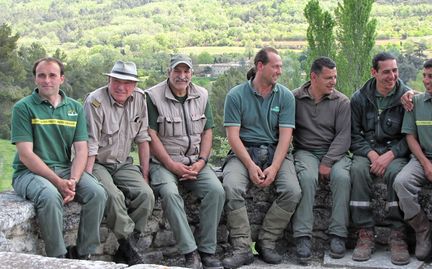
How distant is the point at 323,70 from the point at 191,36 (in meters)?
58.1

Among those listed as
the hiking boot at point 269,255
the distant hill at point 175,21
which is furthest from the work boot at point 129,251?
the distant hill at point 175,21

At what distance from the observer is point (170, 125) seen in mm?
5133

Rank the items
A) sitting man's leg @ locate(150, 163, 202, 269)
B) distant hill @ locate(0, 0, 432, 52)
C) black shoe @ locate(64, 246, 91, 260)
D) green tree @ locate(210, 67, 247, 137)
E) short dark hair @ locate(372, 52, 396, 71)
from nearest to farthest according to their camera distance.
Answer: black shoe @ locate(64, 246, 91, 260) < sitting man's leg @ locate(150, 163, 202, 269) < short dark hair @ locate(372, 52, 396, 71) < green tree @ locate(210, 67, 247, 137) < distant hill @ locate(0, 0, 432, 52)

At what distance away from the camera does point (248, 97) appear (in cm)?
536

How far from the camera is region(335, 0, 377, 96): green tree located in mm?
30703

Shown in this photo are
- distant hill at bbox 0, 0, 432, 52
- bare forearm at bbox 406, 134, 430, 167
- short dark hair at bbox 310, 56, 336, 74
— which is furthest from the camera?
distant hill at bbox 0, 0, 432, 52

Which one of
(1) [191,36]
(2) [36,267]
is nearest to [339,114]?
(2) [36,267]

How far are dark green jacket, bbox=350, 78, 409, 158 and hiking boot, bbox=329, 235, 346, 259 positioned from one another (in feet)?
2.54

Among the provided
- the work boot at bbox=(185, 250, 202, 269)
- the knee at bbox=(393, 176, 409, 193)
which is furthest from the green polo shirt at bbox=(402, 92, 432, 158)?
the work boot at bbox=(185, 250, 202, 269)

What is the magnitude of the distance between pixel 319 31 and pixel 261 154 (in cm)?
2759

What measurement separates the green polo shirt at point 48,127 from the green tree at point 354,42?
27.0 meters

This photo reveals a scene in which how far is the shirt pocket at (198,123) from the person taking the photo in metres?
5.19

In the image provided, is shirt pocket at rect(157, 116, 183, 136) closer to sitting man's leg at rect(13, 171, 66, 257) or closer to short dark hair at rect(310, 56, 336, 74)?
sitting man's leg at rect(13, 171, 66, 257)

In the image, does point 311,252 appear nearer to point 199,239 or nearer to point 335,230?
point 335,230
